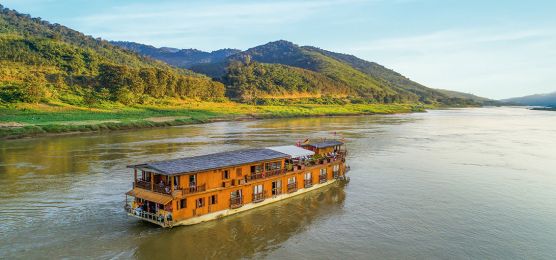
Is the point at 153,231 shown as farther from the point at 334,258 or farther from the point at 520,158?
the point at 520,158

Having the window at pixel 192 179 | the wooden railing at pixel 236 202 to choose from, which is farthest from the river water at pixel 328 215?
the window at pixel 192 179

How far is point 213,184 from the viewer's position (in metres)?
28.7

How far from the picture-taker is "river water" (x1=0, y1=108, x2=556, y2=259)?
80.2 ft

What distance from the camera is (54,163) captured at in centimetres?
4816

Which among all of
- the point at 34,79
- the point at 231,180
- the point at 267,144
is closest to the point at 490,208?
the point at 231,180

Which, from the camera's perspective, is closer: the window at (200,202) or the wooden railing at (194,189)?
the wooden railing at (194,189)

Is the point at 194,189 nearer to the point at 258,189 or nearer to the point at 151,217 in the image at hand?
the point at 151,217

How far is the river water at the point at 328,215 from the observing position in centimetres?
2444

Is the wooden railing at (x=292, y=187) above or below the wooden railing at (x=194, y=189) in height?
below

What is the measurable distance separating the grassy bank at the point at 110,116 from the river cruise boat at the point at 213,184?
51.9 m

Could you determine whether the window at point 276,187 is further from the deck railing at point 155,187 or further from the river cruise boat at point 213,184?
the deck railing at point 155,187

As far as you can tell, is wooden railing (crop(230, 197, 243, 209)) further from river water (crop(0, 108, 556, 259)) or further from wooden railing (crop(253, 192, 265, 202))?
wooden railing (crop(253, 192, 265, 202))

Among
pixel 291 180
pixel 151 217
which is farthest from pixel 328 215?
pixel 151 217

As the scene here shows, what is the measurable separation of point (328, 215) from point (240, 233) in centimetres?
749
